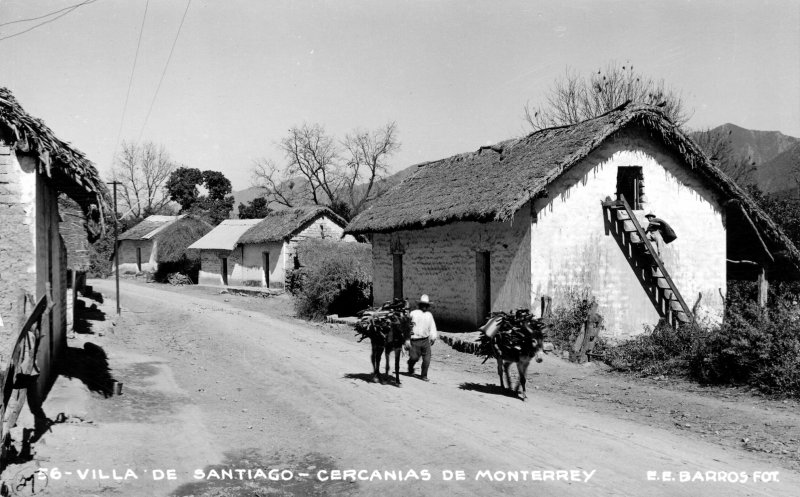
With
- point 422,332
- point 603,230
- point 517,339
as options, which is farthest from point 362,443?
point 603,230

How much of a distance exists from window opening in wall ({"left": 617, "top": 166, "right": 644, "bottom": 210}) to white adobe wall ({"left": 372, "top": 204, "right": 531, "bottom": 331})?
10.6 feet

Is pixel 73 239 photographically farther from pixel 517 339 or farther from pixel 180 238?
pixel 180 238

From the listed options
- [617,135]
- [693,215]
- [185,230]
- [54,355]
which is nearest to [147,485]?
[54,355]

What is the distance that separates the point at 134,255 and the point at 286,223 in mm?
21413

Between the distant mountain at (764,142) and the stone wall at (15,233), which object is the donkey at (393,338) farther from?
the distant mountain at (764,142)

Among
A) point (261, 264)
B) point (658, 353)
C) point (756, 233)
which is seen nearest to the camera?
point (658, 353)

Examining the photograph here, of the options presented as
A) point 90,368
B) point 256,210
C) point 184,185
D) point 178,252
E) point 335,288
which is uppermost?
point 184,185

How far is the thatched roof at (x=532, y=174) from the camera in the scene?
51.8 feet

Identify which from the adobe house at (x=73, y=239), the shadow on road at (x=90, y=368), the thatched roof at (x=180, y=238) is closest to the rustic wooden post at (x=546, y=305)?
the shadow on road at (x=90, y=368)

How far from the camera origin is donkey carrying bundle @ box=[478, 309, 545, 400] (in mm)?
10664

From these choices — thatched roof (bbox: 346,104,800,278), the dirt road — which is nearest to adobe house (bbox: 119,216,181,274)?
thatched roof (bbox: 346,104,800,278)

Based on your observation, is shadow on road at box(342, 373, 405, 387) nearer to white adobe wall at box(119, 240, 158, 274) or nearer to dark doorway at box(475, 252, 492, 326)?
dark doorway at box(475, 252, 492, 326)

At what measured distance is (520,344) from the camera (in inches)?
422

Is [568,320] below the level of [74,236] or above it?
below
